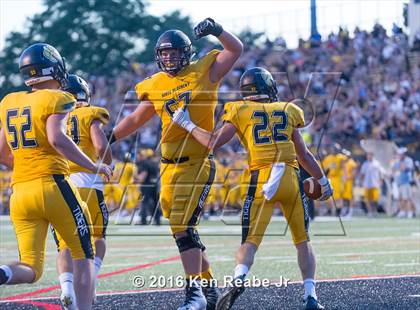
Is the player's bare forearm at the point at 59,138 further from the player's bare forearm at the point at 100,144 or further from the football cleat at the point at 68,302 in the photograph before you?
the player's bare forearm at the point at 100,144

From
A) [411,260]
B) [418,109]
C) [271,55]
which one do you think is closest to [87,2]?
[271,55]

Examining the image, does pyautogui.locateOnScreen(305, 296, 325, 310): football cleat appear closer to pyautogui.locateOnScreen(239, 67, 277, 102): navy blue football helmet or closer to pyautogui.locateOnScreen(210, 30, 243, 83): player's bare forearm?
pyautogui.locateOnScreen(239, 67, 277, 102): navy blue football helmet

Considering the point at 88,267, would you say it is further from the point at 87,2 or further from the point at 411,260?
the point at 87,2

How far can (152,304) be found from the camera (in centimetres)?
700

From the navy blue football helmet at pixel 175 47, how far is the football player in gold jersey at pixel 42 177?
114 centimetres

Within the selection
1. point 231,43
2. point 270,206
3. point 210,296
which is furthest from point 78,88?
point 210,296

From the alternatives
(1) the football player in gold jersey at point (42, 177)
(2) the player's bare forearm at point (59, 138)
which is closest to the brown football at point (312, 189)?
(1) the football player in gold jersey at point (42, 177)

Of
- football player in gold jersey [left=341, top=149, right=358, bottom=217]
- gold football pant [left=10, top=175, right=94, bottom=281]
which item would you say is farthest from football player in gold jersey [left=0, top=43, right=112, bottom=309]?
football player in gold jersey [left=341, top=149, right=358, bottom=217]

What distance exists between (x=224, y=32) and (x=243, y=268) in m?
1.68

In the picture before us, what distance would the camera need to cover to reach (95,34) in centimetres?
4209

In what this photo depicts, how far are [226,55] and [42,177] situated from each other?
170 centimetres

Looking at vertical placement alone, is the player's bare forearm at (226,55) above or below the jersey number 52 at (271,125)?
above

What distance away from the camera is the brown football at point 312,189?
22.7 feet

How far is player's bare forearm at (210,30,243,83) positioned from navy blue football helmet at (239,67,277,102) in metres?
0.29
